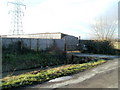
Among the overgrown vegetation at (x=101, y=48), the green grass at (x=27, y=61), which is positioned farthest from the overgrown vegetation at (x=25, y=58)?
the overgrown vegetation at (x=101, y=48)

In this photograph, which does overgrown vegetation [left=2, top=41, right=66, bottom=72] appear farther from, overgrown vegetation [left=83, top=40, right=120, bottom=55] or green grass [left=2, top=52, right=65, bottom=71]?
overgrown vegetation [left=83, top=40, right=120, bottom=55]

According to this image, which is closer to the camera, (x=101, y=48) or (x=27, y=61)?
(x=27, y=61)

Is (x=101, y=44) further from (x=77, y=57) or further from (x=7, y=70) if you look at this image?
(x=7, y=70)

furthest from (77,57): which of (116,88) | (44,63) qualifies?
(116,88)

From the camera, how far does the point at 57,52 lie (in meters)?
14.7

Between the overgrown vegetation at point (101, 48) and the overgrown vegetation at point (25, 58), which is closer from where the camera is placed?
the overgrown vegetation at point (25, 58)

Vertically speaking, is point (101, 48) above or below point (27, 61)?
above

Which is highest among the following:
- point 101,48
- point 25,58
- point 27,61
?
point 101,48

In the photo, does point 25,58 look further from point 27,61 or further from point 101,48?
point 101,48

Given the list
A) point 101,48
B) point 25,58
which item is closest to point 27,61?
point 25,58

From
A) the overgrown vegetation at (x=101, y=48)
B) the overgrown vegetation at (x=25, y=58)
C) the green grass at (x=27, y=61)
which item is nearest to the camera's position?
the green grass at (x=27, y=61)

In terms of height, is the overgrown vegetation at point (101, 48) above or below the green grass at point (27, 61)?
above

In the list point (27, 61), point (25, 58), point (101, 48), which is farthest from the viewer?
point (101, 48)

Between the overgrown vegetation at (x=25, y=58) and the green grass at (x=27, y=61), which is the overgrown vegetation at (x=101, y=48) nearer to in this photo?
the overgrown vegetation at (x=25, y=58)
